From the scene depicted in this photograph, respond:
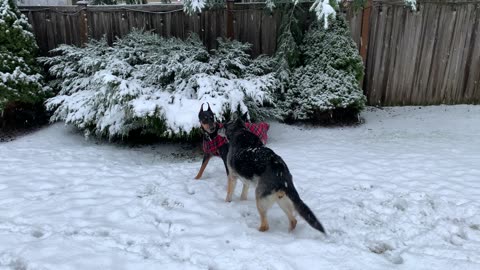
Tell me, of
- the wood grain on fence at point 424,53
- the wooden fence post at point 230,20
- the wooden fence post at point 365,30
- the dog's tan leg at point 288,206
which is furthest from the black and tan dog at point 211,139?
the wood grain on fence at point 424,53

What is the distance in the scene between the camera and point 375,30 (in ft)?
24.8

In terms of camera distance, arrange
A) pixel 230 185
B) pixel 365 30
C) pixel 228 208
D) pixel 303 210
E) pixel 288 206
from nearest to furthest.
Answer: pixel 303 210 → pixel 288 206 → pixel 228 208 → pixel 230 185 → pixel 365 30

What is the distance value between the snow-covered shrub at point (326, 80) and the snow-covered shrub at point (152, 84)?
0.73 meters

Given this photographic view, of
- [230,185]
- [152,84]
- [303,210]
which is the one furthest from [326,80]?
[303,210]

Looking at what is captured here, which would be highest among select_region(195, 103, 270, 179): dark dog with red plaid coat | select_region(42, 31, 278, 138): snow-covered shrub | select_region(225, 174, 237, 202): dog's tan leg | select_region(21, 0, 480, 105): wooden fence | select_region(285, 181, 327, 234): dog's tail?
select_region(21, 0, 480, 105): wooden fence

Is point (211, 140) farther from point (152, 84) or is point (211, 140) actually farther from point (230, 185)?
point (152, 84)

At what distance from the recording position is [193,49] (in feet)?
21.9

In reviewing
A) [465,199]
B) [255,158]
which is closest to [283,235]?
[255,158]

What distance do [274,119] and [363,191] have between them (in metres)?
3.28

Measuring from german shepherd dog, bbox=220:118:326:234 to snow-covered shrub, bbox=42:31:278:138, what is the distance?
5.66 feet

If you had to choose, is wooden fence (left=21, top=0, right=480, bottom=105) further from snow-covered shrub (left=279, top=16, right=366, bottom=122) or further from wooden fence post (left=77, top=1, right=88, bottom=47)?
snow-covered shrub (left=279, top=16, right=366, bottom=122)

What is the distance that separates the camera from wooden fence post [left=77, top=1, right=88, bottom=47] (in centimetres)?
721

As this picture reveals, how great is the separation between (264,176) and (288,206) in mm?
375

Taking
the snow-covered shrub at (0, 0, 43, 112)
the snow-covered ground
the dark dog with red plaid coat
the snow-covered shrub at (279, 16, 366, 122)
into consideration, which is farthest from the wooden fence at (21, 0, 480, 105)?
the dark dog with red plaid coat
